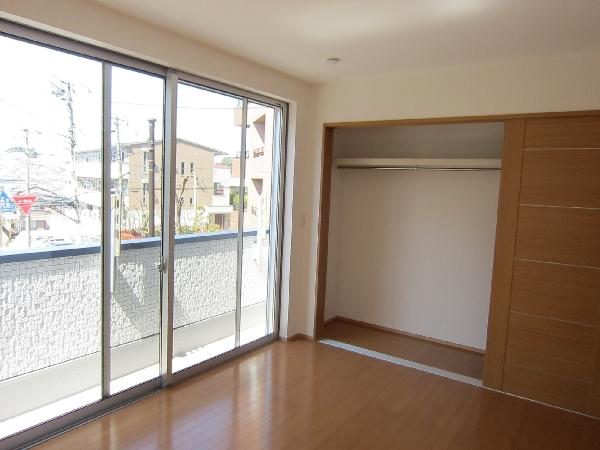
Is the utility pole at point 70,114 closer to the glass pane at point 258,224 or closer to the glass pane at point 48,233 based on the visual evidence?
the glass pane at point 48,233

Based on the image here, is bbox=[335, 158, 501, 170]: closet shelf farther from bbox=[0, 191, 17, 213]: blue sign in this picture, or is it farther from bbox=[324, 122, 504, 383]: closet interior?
bbox=[0, 191, 17, 213]: blue sign

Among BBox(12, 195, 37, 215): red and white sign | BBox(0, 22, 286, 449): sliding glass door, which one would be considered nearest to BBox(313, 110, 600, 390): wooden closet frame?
BBox(0, 22, 286, 449): sliding glass door

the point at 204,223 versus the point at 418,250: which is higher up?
the point at 204,223

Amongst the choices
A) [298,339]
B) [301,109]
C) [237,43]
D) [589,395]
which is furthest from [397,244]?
[237,43]

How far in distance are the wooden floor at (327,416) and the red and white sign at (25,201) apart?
4.57 ft

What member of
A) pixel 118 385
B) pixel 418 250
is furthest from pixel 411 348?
pixel 118 385

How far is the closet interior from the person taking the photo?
427cm

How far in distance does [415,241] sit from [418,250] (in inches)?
4.0

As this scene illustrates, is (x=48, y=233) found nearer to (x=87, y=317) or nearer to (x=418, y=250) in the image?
(x=87, y=317)

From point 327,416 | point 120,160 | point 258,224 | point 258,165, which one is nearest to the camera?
point 120,160

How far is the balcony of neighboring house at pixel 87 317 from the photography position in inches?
99.0

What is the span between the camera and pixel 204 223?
3.58 metres

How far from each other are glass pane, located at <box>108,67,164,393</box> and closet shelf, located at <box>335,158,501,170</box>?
221 cm

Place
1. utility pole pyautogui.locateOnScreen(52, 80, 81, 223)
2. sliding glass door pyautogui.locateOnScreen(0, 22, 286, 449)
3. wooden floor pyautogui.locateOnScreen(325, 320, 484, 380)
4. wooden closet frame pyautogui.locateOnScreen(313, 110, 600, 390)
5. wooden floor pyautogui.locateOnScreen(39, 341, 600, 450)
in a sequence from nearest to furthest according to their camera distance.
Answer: sliding glass door pyautogui.locateOnScreen(0, 22, 286, 449)
utility pole pyautogui.locateOnScreen(52, 80, 81, 223)
wooden floor pyautogui.locateOnScreen(39, 341, 600, 450)
wooden closet frame pyautogui.locateOnScreen(313, 110, 600, 390)
wooden floor pyautogui.locateOnScreen(325, 320, 484, 380)
